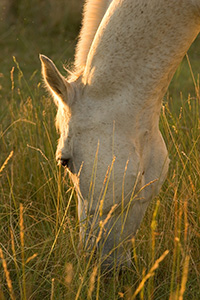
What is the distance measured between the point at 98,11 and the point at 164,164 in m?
0.84

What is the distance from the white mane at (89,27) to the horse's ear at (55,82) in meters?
0.19

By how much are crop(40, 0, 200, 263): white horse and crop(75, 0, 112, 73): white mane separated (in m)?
0.16

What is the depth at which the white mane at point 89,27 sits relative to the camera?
241cm

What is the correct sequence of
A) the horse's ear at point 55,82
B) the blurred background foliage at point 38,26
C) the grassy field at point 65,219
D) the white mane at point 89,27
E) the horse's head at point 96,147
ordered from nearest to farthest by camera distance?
the grassy field at point 65,219, the horse's ear at point 55,82, the horse's head at point 96,147, the white mane at point 89,27, the blurred background foliage at point 38,26

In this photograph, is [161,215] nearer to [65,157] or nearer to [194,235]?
[194,235]

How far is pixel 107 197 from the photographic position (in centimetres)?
219

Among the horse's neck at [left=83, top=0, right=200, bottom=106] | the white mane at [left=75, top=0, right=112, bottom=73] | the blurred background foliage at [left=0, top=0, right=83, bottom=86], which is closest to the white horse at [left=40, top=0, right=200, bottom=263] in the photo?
the horse's neck at [left=83, top=0, right=200, bottom=106]

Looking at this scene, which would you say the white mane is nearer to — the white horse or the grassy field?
the white horse

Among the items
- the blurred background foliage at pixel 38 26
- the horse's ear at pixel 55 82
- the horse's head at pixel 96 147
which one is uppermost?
the horse's ear at pixel 55 82

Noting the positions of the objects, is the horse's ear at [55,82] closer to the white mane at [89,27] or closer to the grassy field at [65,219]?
the white mane at [89,27]

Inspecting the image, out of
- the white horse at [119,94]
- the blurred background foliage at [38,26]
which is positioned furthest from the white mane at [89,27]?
the blurred background foliage at [38,26]

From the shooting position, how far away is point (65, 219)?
7.00ft

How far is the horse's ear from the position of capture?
2.07 meters

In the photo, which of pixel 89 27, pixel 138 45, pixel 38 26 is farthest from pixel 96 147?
pixel 38 26
